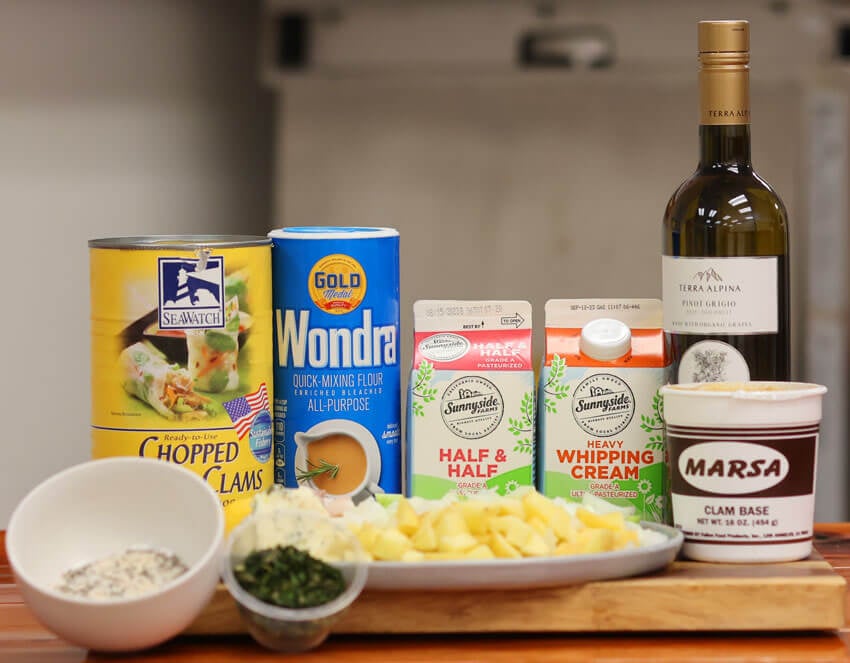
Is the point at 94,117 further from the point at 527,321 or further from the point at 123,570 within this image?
the point at 123,570

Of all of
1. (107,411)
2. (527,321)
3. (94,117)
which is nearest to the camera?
(107,411)

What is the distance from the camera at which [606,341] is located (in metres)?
1.03

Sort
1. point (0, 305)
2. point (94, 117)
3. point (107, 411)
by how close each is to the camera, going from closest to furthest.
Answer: point (107, 411)
point (0, 305)
point (94, 117)

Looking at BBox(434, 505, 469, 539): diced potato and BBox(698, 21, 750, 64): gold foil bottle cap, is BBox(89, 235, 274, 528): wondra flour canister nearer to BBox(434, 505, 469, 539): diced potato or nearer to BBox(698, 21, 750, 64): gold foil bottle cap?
BBox(434, 505, 469, 539): diced potato

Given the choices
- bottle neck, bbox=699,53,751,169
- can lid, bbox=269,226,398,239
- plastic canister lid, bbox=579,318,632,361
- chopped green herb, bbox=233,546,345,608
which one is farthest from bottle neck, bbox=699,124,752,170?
chopped green herb, bbox=233,546,345,608

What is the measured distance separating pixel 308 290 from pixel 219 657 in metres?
0.31

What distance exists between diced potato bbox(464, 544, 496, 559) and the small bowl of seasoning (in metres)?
0.08

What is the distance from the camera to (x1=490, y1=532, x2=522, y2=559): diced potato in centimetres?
84

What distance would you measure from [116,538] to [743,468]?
0.43m

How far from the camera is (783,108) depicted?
2434 millimetres

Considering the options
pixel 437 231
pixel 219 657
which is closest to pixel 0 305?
pixel 437 231

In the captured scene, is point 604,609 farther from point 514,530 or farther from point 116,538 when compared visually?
point 116,538

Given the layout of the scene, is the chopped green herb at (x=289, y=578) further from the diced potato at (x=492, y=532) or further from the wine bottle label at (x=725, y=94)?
the wine bottle label at (x=725, y=94)

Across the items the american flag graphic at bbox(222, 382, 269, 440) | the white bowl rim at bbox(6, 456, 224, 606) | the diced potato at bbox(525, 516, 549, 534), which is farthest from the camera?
the american flag graphic at bbox(222, 382, 269, 440)
